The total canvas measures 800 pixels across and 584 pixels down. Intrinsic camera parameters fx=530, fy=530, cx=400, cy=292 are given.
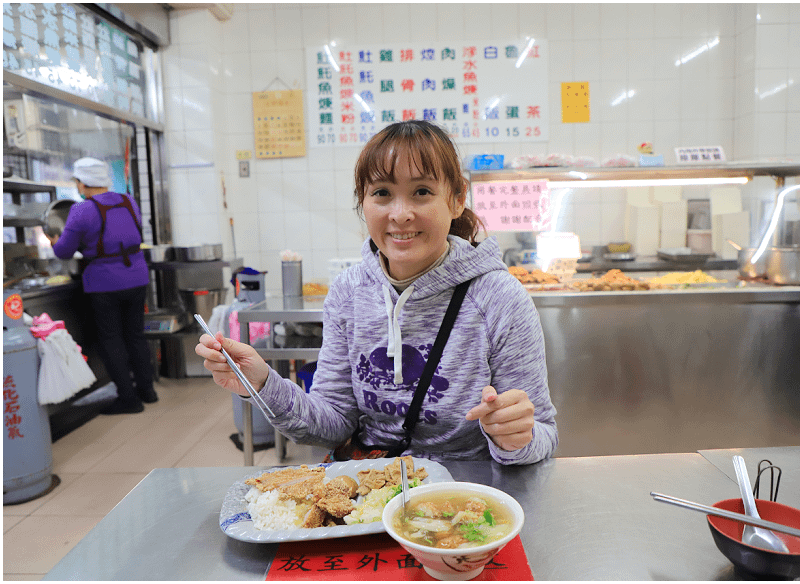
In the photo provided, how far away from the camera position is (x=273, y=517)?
83 centimetres

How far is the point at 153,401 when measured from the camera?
3.85 metres

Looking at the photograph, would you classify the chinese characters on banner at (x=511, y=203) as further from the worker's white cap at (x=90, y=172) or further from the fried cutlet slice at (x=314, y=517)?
the worker's white cap at (x=90, y=172)

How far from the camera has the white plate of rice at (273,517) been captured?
2.55 ft

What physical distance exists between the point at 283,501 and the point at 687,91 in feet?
16.0

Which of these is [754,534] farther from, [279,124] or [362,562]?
Answer: [279,124]

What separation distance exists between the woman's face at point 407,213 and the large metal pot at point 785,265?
83.2 inches

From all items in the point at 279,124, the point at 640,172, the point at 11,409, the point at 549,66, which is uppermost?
the point at 549,66

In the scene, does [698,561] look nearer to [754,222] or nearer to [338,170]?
[754,222]

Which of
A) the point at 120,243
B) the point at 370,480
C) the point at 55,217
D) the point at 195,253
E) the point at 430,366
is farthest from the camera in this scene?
the point at 195,253

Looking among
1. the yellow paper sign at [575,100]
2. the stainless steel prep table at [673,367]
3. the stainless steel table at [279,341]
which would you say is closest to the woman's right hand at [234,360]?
the stainless steel table at [279,341]

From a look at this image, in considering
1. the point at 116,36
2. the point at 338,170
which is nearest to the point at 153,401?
the point at 338,170

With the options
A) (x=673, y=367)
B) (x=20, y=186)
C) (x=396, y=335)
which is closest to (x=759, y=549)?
(x=396, y=335)

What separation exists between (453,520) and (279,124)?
430 centimetres

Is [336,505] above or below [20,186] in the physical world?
below
